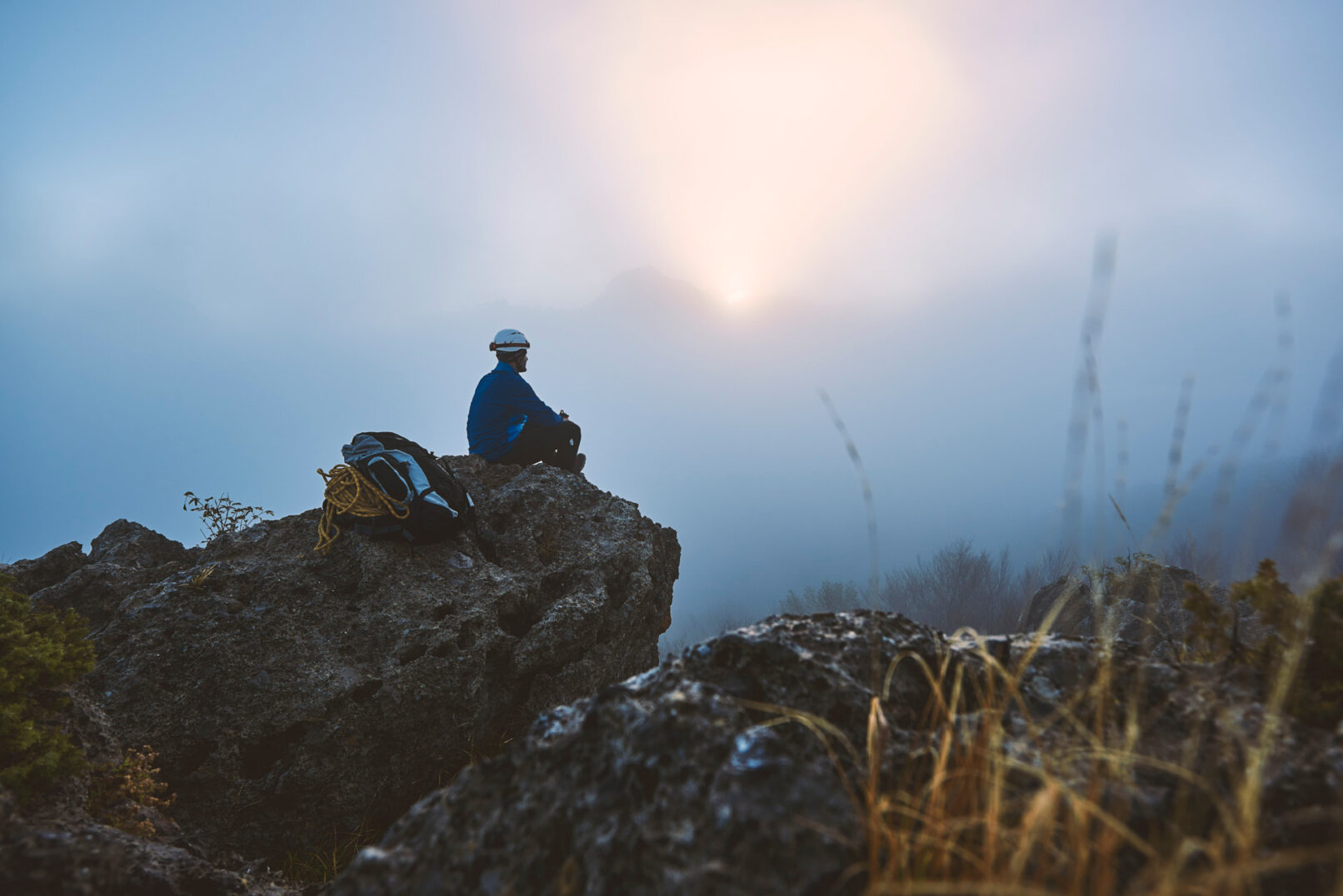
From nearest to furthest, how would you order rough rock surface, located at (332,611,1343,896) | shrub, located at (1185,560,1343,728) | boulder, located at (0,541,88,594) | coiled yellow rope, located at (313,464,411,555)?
rough rock surface, located at (332,611,1343,896)
shrub, located at (1185,560,1343,728)
coiled yellow rope, located at (313,464,411,555)
boulder, located at (0,541,88,594)

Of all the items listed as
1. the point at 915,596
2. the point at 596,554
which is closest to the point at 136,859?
the point at 596,554

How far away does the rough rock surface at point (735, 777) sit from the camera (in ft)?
4.72

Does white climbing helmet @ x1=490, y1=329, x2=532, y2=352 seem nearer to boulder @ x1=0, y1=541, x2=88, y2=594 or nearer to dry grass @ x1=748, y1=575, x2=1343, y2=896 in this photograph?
boulder @ x1=0, y1=541, x2=88, y2=594

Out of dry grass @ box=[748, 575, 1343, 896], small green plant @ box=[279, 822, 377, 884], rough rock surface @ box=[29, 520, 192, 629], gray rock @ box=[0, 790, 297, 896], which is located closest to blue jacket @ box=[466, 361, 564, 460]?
rough rock surface @ box=[29, 520, 192, 629]

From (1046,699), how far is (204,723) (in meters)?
5.03

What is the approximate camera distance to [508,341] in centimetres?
803

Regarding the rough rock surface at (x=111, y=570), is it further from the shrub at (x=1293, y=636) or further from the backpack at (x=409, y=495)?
the shrub at (x=1293, y=636)

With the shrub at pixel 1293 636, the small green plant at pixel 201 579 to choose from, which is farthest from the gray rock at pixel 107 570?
the shrub at pixel 1293 636

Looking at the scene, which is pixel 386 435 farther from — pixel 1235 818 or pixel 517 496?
pixel 1235 818

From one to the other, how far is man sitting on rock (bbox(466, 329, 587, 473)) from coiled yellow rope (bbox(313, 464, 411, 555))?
2423 millimetres

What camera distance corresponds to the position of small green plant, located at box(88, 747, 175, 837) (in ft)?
9.71

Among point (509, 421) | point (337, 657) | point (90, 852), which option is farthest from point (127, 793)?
point (509, 421)

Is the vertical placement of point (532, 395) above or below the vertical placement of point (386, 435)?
above

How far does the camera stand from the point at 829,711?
80.0 inches
